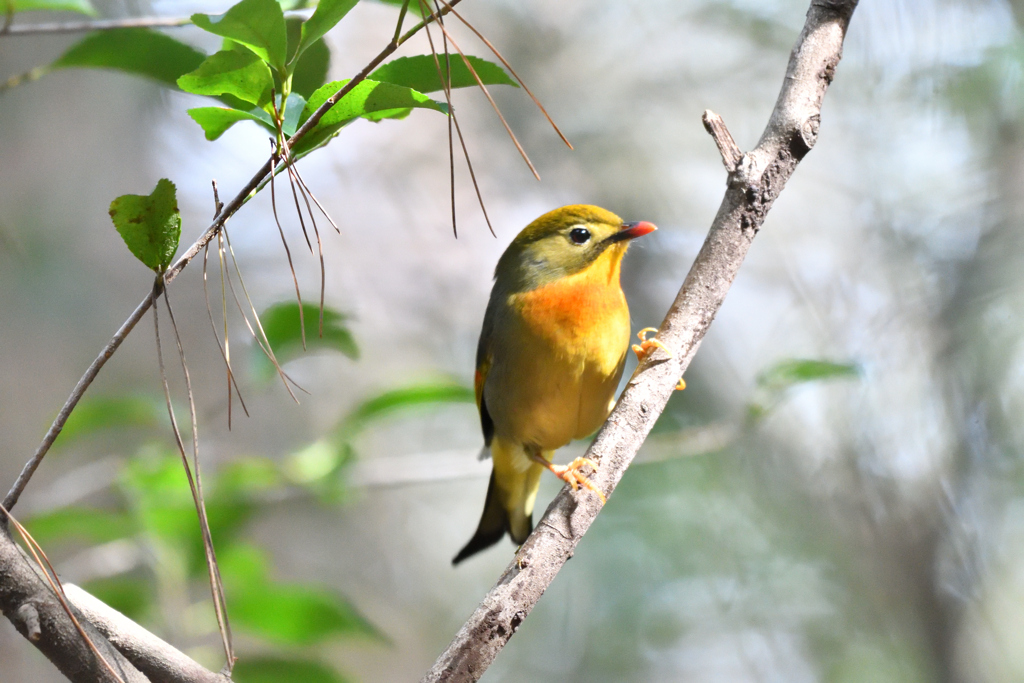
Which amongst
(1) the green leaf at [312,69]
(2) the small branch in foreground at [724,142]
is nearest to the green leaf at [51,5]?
(1) the green leaf at [312,69]

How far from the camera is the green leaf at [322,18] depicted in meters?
1.21

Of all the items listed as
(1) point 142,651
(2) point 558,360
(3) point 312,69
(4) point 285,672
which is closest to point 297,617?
(4) point 285,672

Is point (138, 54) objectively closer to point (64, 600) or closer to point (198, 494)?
point (198, 494)

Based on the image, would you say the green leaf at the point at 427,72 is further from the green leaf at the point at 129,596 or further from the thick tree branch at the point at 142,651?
the green leaf at the point at 129,596

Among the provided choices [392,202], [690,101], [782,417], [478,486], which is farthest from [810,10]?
[478,486]

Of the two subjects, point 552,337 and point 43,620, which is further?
point 552,337

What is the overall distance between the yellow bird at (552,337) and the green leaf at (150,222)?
168cm

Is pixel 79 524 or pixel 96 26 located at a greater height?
pixel 96 26

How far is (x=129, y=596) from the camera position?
2.63m

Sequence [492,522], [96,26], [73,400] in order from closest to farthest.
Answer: [73,400]
[96,26]
[492,522]

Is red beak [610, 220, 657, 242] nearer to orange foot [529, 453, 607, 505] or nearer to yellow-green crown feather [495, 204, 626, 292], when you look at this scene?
yellow-green crown feather [495, 204, 626, 292]

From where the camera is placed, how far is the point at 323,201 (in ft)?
22.0

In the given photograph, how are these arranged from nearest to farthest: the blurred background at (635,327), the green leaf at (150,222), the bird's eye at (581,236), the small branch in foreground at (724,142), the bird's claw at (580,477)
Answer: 1. the green leaf at (150,222)
2. the bird's claw at (580,477)
3. the small branch in foreground at (724,142)
4. the bird's eye at (581,236)
5. the blurred background at (635,327)

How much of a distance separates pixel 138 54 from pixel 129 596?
1.91m
